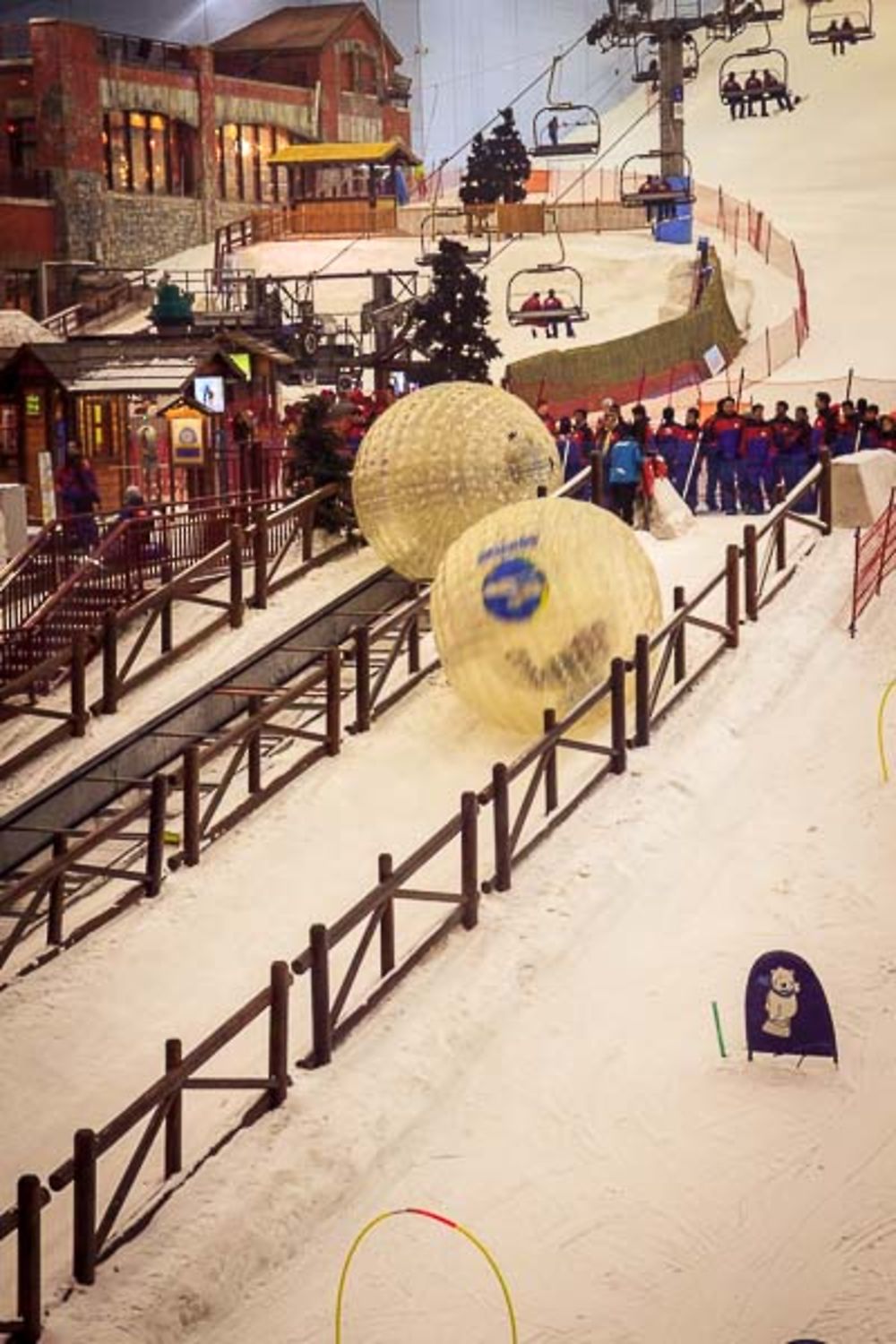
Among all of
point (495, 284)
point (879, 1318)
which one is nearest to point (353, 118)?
point (495, 284)

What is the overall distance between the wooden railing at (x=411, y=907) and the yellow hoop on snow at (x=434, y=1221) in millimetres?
1023

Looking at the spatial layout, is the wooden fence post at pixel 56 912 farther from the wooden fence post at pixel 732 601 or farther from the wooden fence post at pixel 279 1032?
the wooden fence post at pixel 732 601

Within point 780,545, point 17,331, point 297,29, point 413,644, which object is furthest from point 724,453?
point 297,29

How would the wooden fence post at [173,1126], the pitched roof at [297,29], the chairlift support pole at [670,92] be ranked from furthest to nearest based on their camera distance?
1. the pitched roof at [297,29]
2. the chairlift support pole at [670,92]
3. the wooden fence post at [173,1126]

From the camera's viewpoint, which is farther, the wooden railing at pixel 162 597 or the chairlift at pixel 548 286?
the chairlift at pixel 548 286

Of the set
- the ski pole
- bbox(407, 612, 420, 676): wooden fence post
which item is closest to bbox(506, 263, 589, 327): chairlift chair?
the ski pole

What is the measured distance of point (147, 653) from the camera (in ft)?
65.6

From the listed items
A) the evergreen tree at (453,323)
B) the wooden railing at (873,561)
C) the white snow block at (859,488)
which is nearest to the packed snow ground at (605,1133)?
the wooden railing at (873,561)

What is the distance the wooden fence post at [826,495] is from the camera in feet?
Answer: 61.9

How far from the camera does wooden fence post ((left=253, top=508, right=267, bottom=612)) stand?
20.5 meters

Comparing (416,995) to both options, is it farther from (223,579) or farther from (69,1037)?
(223,579)

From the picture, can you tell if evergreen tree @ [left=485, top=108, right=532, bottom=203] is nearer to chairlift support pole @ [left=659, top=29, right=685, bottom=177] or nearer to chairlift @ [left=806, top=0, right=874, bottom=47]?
chairlift support pole @ [left=659, top=29, right=685, bottom=177]

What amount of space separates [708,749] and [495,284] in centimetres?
2997

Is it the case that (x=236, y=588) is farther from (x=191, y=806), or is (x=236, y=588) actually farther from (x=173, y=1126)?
(x=173, y=1126)
